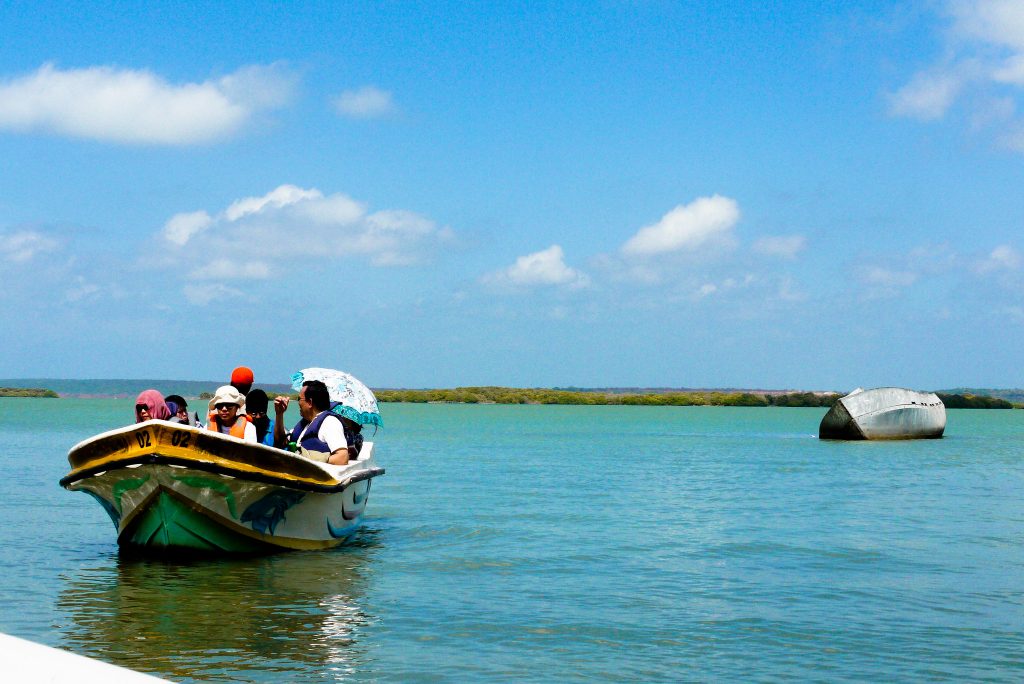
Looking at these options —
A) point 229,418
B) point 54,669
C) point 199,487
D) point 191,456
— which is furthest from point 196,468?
point 54,669

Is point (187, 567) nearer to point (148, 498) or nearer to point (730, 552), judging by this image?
point (148, 498)

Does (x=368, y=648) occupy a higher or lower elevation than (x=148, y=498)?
lower

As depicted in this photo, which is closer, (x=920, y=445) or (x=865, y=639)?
(x=865, y=639)

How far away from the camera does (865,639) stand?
11539 mm

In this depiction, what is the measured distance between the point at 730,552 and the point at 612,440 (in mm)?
42271

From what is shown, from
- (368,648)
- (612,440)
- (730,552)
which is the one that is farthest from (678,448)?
(368,648)

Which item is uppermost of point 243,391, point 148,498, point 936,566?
point 243,391

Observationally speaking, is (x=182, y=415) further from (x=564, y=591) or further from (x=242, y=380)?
(x=564, y=591)

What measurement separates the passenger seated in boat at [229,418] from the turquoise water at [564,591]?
180 cm

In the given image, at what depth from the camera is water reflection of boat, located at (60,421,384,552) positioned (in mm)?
14055

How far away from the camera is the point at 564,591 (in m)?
14.3

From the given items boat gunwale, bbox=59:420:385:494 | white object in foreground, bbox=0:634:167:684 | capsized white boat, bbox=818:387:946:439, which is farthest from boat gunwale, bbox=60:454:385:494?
capsized white boat, bbox=818:387:946:439

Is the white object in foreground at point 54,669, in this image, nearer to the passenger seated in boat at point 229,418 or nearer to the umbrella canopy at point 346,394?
the passenger seated in boat at point 229,418

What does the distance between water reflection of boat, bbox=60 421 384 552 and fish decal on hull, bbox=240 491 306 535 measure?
2 centimetres
